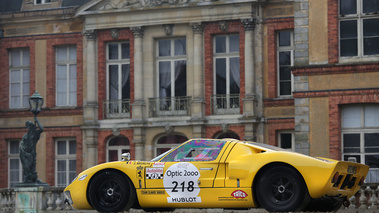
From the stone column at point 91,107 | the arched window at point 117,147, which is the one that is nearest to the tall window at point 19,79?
the stone column at point 91,107

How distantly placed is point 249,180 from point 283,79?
18.6 metres

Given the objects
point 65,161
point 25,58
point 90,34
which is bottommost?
point 65,161

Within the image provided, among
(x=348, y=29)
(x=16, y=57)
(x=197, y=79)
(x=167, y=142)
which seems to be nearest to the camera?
(x=348, y=29)

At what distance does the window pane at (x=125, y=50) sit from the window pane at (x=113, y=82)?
53 cm

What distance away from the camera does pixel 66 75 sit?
35219 millimetres

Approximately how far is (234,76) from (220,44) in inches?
52.4

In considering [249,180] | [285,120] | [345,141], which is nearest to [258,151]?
[249,180]

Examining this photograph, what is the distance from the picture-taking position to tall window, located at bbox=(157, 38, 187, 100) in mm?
33469

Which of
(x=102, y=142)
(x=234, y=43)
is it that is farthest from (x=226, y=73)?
(x=102, y=142)

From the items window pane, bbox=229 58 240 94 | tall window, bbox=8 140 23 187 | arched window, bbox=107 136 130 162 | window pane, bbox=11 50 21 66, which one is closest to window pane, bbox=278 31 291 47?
window pane, bbox=229 58 240 94

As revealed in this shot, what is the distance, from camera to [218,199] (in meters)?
14.4

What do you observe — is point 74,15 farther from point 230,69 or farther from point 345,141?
point 345,141

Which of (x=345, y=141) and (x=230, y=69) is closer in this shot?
(x=345, y=141)

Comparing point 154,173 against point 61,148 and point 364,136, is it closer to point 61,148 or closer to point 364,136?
point 364,136
